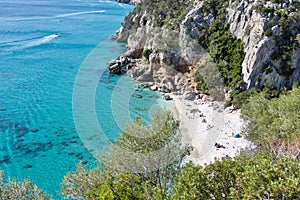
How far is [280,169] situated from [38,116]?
1473 inches

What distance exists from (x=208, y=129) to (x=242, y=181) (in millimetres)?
24133

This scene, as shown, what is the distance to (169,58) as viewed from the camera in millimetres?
A: 51938

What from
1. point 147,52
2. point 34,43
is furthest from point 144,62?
point 34,43

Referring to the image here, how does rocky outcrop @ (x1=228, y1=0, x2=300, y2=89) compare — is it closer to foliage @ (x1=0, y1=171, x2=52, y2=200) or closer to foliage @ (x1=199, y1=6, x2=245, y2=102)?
foliage @ (x1=199, y1=6, x2=245, y2=102)

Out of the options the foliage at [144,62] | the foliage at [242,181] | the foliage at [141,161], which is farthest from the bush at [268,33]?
the foliage at [242,181]

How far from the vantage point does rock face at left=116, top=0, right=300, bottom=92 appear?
39875 mm

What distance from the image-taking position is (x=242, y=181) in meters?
11.7

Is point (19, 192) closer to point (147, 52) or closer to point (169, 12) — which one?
point (147, 52)

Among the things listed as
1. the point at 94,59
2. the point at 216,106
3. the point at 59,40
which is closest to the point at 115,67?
the point at 94,59

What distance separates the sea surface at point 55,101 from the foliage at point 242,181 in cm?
1726

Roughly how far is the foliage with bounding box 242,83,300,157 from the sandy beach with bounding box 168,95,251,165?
7.90 feet

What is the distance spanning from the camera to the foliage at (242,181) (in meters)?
10.5

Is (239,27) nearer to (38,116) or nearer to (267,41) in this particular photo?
(267,41)

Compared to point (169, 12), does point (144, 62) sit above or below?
below
